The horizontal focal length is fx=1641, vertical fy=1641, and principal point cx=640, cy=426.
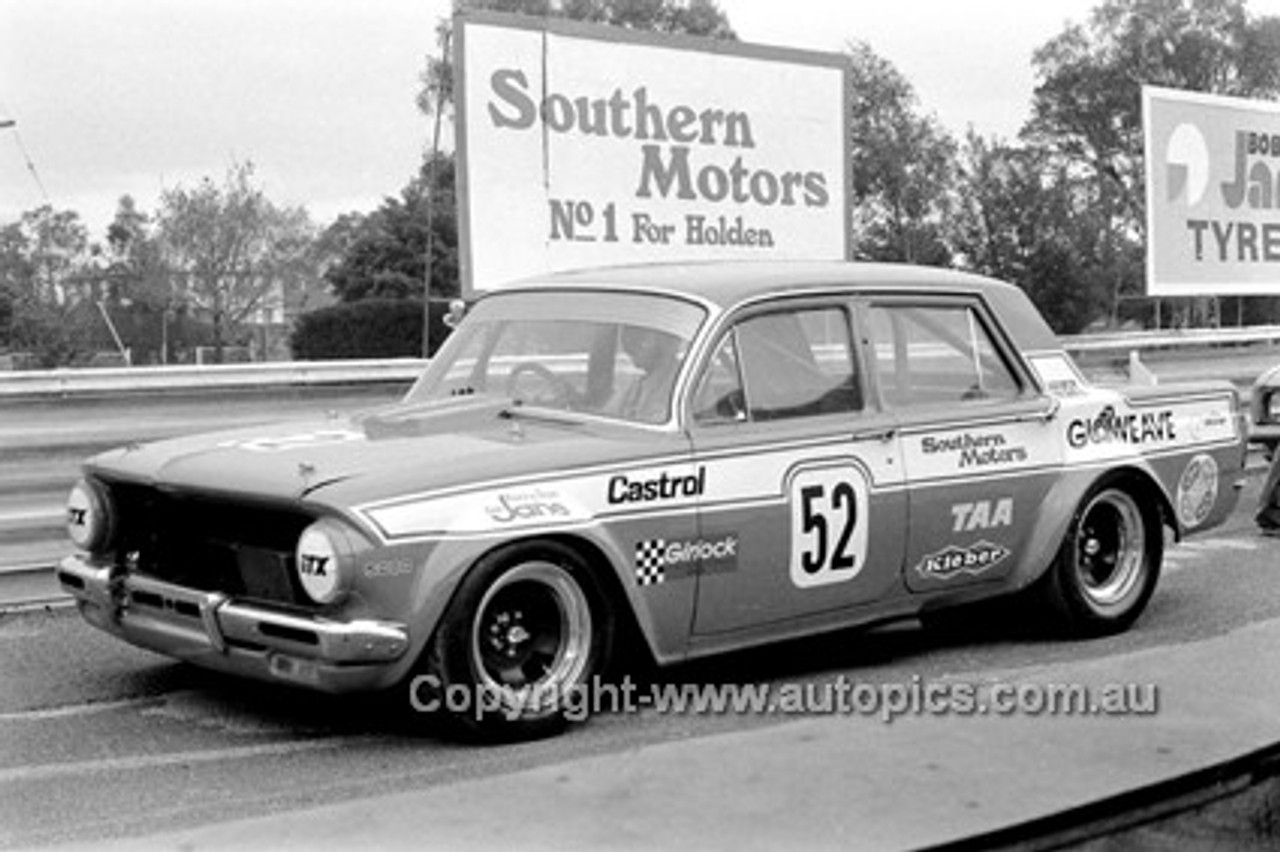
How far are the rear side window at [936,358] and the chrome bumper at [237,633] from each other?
223 cm

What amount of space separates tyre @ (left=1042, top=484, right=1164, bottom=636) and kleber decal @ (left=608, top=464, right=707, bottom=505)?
1755 millimetres

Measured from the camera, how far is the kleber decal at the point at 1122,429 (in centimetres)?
634

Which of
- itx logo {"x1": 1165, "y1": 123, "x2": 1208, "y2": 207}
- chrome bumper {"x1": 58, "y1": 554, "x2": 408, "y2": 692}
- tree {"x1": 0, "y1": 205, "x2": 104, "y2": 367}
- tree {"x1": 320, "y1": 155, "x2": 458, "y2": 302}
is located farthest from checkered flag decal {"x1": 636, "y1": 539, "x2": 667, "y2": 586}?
tree {"x1": 320, "y1": 155, "x2": 458, "y2": 302}

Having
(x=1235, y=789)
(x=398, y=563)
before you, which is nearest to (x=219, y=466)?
(x=398, y=563)

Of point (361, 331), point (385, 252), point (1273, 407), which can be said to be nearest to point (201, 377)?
point (1273, 407)

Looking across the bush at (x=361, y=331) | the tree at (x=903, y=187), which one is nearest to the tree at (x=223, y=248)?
the bush at (x=361, y=331)

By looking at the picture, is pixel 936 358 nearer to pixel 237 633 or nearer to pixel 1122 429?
pixel 1122 429

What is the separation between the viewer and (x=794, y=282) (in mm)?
5801

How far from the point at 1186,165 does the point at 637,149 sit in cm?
543

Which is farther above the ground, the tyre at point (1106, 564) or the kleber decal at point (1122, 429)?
the kleber decal at point (1122, 429)

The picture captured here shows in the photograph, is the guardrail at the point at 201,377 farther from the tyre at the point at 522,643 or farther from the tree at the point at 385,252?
the tree at the point at 385,252

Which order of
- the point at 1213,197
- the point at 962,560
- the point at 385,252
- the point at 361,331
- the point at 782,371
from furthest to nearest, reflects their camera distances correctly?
the point at 385,252
the point at 361,331
the point at 1213,197
the point at 962,560
the point at 782,371

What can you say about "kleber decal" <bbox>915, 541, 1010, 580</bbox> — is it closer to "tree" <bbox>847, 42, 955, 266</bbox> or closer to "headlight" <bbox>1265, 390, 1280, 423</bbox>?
"headlight" <bbox>1265, 390, 1280, 423</bbox>

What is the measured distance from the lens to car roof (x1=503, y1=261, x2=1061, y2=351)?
5.68m
